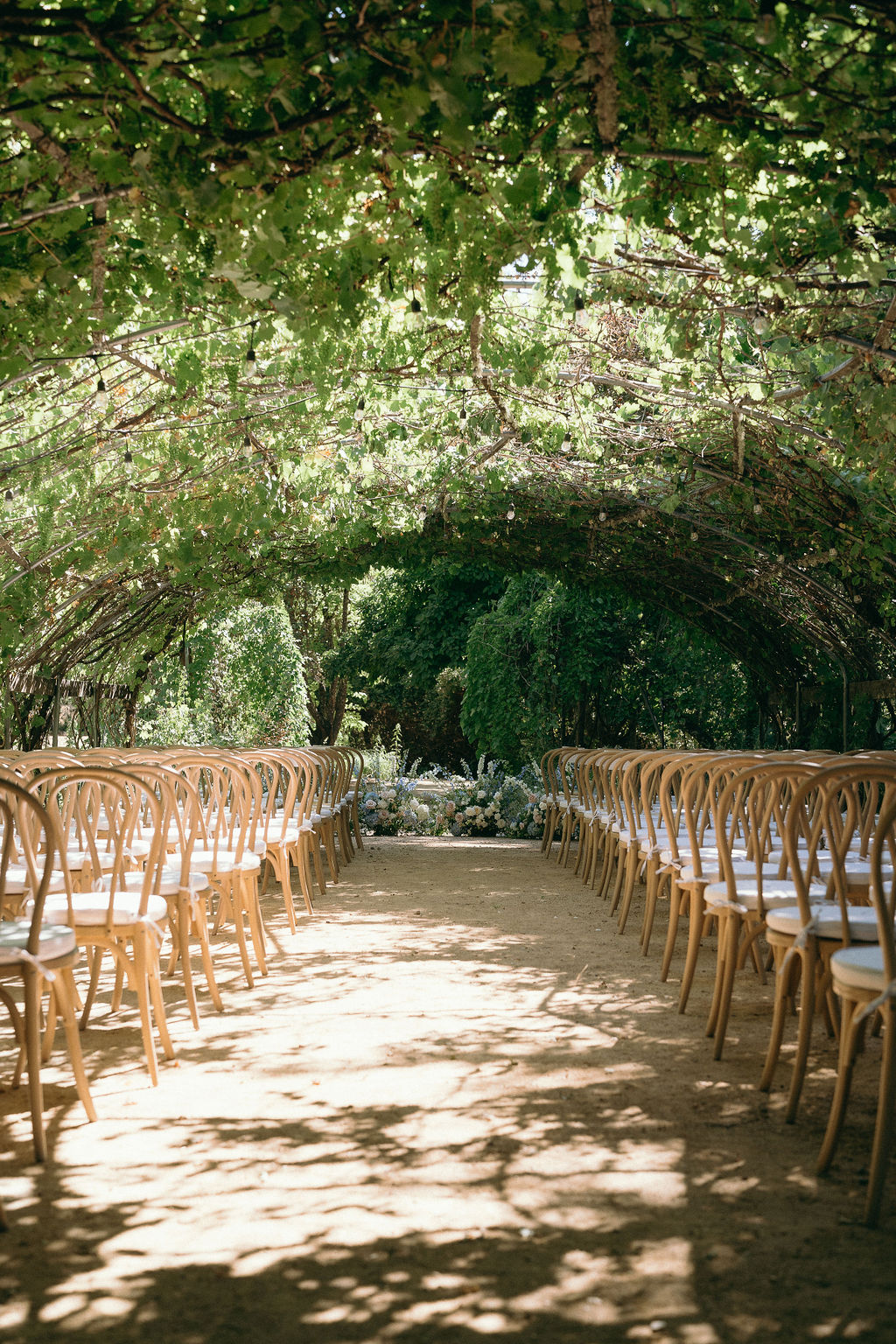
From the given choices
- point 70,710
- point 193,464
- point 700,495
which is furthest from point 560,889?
point 70,710

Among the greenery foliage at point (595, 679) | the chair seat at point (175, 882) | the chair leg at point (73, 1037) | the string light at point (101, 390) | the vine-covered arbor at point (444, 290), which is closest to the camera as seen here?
the vine-covered arbor at point (444, 290)

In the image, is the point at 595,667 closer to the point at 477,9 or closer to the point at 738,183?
the point at 738,183

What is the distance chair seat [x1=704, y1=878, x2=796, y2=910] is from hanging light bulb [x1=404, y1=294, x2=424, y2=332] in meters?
2.50

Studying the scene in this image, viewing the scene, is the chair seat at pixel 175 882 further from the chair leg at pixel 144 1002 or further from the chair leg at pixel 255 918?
the chair leg at pixel 255 918

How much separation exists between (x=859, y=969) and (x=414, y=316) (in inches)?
139

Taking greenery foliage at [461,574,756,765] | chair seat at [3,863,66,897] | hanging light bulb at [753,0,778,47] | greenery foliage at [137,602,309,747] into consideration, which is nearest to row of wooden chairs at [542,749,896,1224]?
hanging light bulb at [753,0,778,47]

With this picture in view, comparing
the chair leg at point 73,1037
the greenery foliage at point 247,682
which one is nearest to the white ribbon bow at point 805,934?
the chair leg at point 73,1037

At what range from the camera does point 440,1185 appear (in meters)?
2.70

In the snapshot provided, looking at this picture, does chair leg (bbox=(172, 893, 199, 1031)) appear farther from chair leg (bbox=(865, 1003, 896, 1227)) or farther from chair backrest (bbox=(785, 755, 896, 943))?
chair leg (bbox=(865, 1003, 896, 1227))

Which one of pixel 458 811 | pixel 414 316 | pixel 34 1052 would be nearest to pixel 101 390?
pixel 414 316

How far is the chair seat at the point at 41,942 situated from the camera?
9.25 ft

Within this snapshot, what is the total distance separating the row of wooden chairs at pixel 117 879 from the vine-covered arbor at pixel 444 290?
1.65 meters

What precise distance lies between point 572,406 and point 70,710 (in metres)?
6.13

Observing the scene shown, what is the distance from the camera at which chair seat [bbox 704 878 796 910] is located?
12.4ft
